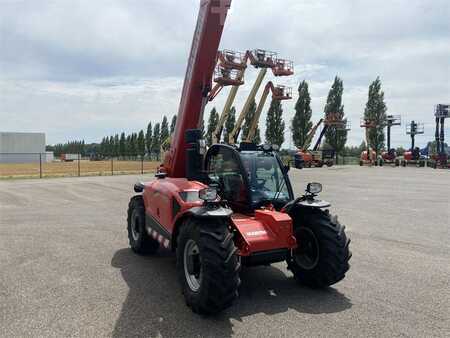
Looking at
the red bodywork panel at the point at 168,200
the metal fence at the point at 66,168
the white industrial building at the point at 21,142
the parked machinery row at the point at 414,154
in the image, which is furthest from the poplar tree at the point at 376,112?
the white industrial building at the point at 21,142

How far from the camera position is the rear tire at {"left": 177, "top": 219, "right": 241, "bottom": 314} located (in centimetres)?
401

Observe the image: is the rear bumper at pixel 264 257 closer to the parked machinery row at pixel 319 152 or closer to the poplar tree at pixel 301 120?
the parked machinery row at pixel 319 152

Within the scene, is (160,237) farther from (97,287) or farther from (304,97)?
(304,97)

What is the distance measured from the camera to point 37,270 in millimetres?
5875

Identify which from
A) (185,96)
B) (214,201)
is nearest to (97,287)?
(214,201)

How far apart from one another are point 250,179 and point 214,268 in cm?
164

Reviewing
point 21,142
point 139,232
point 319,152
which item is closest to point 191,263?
point 139,232

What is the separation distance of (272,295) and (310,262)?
75 cm

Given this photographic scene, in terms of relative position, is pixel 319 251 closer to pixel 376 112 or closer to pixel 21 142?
pixel 376 112

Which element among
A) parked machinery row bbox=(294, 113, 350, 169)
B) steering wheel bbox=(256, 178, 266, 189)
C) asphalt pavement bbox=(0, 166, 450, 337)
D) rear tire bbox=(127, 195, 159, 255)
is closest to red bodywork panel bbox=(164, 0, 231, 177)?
rear tire bbox=(127, 195, 159, 255)

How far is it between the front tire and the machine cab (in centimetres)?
48

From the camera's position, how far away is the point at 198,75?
23.4 ft

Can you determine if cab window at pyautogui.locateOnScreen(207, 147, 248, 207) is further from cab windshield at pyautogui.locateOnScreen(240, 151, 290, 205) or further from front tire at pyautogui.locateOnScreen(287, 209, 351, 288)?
front tire at pyautogui.locateOnScreen(287, 209, 351, 288)

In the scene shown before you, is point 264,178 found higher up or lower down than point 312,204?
higher up
